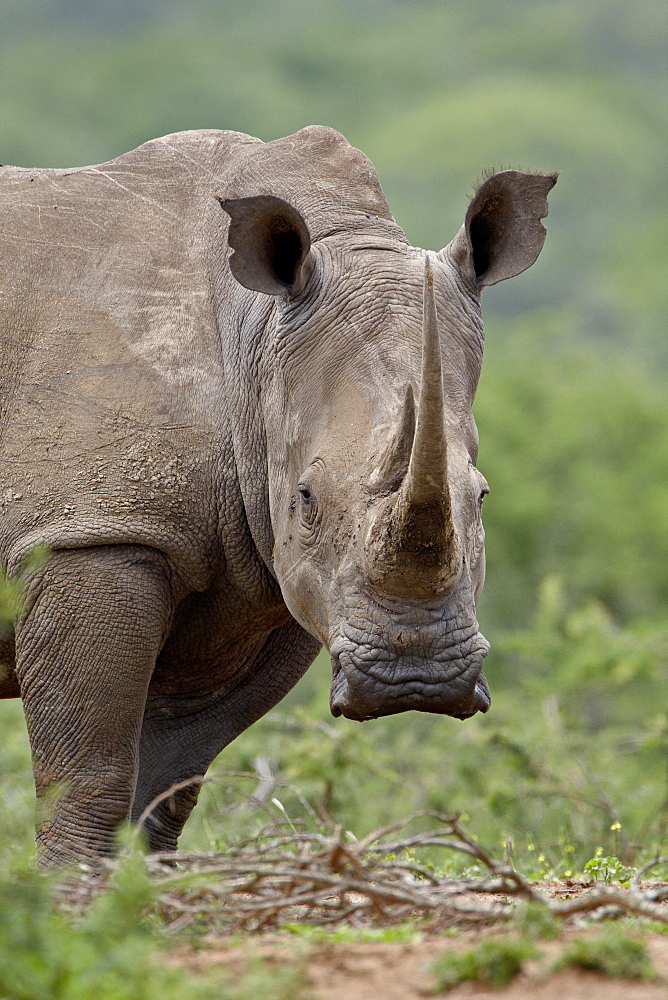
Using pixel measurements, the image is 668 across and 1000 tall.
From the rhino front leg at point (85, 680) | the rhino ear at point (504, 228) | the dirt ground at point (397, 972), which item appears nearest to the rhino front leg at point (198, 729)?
the rhino front leg at point (85, 680)

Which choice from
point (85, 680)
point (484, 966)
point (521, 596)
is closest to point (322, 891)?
point (484, 966)

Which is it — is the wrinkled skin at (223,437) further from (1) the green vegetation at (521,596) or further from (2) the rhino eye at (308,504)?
(1) the green vegetation at (521,596)

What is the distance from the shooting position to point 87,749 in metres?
6.43

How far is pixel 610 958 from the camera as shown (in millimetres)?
4395

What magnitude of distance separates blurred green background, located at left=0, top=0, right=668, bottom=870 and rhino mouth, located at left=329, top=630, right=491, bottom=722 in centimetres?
236

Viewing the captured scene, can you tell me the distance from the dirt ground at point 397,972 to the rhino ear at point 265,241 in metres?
2.86

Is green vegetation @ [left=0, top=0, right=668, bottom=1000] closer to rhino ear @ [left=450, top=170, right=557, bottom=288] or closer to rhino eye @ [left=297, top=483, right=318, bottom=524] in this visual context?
rhino eye @ [left=297, top=483, right=318, bottom=524]

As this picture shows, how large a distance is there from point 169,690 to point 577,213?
11031cm

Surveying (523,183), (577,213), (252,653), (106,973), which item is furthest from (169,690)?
(577,213)

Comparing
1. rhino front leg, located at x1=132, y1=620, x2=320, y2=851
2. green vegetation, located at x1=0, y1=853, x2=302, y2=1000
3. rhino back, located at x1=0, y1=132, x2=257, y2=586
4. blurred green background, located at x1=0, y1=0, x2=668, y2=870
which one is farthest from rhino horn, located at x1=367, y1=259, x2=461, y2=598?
blurred green background, located at x1=0, y1=0, x2=668, y2=870

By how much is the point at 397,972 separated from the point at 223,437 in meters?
2.87

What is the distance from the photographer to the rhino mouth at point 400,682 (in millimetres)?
Answer: 5754

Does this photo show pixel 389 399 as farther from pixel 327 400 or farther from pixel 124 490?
pixel 124 490

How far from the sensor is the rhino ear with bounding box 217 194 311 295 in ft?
21.3
